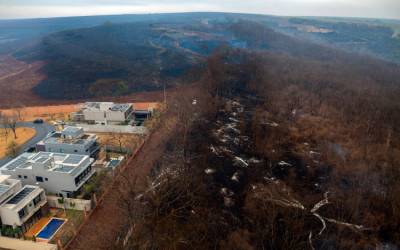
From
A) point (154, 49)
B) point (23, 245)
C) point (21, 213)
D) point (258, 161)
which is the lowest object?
point (23, 245)

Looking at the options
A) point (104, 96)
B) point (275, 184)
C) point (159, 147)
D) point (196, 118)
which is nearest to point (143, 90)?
point (104, 96)

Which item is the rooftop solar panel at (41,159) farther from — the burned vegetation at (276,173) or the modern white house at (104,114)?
the modern white house at (104,114)

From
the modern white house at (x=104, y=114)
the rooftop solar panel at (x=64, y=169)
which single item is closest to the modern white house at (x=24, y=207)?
the rooftop solar panel at (x=64, y=169)

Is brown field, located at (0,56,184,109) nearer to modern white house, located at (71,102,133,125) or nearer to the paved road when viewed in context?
the paved road

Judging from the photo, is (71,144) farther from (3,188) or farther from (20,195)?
(3,188)

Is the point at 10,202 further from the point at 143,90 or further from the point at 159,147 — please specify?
the point at 143,90

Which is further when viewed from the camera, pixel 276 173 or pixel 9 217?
pixel 276 173

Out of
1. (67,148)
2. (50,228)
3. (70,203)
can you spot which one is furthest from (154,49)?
(50,228)

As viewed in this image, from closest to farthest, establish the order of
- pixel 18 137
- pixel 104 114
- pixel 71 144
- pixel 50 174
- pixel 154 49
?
pixel 50 174 < pixel 71 144 < pixel 18 137 < pixel 104 114 < pixel 154 49
